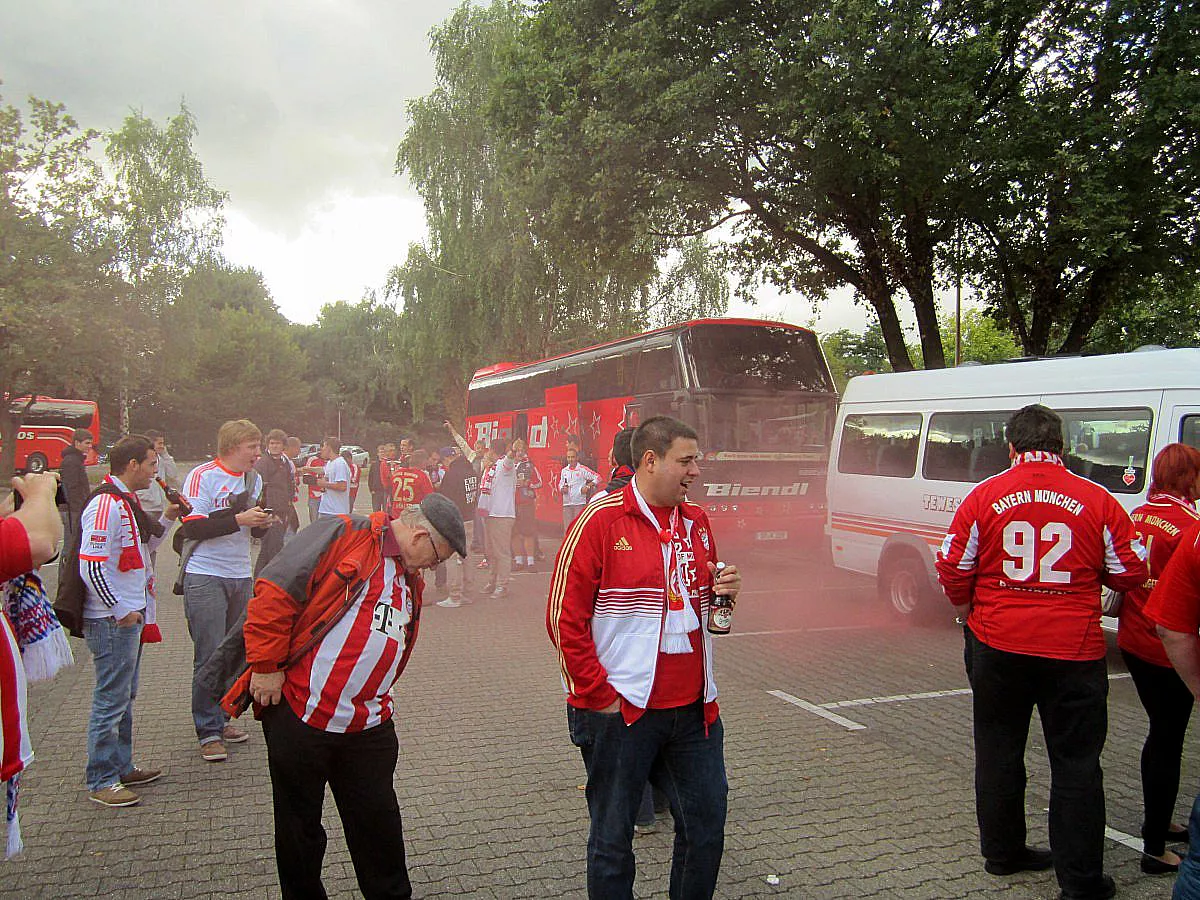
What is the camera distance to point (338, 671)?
3088mm

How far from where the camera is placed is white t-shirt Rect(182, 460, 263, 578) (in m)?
5.33

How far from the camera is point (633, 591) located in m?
2.99

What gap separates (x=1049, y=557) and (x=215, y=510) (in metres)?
4.35

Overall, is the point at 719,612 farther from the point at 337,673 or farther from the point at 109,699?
the point at 109,699

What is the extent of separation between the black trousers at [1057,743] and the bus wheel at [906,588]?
557cm

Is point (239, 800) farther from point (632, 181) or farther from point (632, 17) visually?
point (632, 17)

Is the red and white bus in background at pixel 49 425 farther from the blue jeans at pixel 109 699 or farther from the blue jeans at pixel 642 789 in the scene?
the blue jeans at pixel 642 789

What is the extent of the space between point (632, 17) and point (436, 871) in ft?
47.3

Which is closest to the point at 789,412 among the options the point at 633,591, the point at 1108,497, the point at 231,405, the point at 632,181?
the point at 632,181

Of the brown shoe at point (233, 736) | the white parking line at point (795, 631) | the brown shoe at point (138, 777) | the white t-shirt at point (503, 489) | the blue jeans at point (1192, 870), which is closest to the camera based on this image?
the blue jeans at point (1192, 870)

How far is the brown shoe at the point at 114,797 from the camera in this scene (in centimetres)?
459

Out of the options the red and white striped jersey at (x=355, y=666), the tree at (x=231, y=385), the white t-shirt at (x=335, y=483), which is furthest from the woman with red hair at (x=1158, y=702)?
the tree at (x=231, y=385)

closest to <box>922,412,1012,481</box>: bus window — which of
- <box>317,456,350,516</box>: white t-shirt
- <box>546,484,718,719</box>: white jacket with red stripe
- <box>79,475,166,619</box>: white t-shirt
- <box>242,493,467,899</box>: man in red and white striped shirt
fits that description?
<box>317,456,350,516</box>: white t-shirt

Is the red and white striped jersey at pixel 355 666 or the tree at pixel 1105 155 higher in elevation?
the tree at pixel 1105 155
